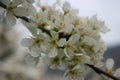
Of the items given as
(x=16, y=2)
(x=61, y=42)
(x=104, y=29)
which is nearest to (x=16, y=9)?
(x=16, y=2)

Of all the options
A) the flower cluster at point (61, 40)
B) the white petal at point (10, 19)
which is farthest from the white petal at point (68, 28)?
the white petal at point (10, 19)

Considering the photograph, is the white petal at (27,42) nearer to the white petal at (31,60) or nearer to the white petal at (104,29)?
the white petal at (31,60)

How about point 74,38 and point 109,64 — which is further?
point 109,64

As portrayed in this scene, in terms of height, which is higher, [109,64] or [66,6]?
[66,6]

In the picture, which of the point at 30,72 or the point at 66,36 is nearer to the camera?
the point at 66,36

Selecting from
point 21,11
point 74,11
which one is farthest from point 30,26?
point 74,11

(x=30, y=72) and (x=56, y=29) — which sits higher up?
(x=56, y=29)

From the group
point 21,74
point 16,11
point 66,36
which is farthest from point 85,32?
point 21,74

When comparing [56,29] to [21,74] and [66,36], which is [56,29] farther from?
[21,74]

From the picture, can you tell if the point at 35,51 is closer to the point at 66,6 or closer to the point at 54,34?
the point at 54,34
